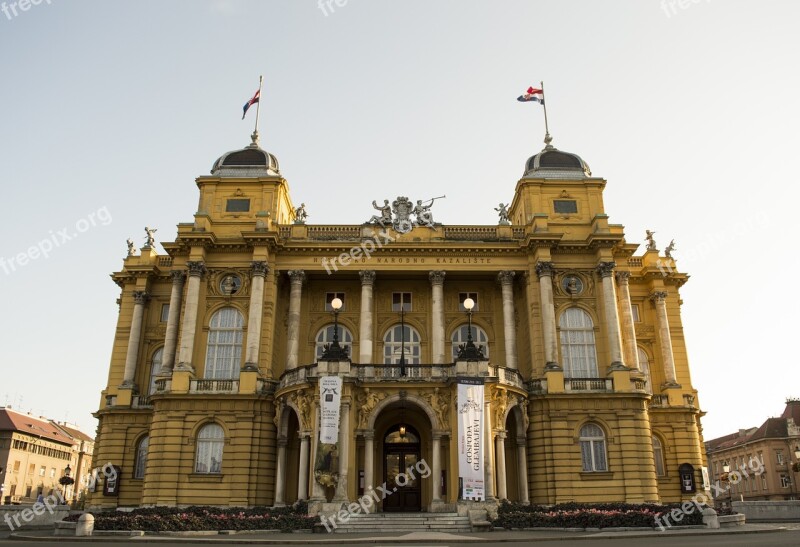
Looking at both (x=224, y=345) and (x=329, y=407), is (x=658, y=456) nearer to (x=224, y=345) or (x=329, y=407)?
(x=329, y=407)

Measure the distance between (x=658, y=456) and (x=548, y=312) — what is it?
40.6 ft

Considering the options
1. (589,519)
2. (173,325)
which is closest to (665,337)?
(589,519)

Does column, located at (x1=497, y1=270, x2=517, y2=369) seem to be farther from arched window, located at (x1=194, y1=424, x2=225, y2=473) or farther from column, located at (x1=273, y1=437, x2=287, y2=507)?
arched window, located at (x1=194, y1=424, x2=225, y2=473)

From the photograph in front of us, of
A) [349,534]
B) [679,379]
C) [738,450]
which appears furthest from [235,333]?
[738,450]

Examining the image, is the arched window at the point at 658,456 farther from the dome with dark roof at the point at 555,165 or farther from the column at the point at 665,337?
the dome with dark roof at the point at 555,165

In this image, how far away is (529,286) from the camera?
4178cm

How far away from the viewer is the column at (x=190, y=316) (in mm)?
38938

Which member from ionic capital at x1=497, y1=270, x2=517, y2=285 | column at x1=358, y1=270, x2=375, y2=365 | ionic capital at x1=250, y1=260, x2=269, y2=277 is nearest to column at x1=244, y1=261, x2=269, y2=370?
ionic capital at x1=250, y1=260, x2=269, y2=277

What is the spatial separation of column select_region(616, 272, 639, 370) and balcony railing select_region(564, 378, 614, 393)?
256cm

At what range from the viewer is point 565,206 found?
44688mm

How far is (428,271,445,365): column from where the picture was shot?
40031mm

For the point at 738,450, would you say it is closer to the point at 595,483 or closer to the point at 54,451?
the point at 595,483

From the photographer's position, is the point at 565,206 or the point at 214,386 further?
the point at 565,206

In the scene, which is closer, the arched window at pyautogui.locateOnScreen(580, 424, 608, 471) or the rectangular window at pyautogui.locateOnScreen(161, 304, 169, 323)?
the arched window at pyautogui.locateOnScreen(580, 424, 608, 471)
